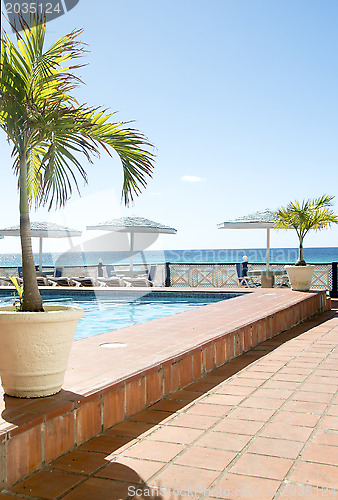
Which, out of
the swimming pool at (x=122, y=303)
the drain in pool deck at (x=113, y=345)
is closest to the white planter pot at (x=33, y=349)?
the drain in pool deck at (x=113, y=345)

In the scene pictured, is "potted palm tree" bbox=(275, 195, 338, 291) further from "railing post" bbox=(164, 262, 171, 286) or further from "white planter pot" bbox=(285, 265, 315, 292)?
"railing post" bbox=(164, 262, 171, 286)

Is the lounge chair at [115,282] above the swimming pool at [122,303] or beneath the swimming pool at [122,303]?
above

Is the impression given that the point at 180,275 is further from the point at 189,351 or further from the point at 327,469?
the point at 327,469

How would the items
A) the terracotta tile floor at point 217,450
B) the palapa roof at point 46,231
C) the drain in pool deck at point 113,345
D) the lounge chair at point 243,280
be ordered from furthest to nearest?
the palapa roof at point 46,231, the lounge chair at point 243,280, the drain in pool deck at point 113,345, the terracotta tile floor at point 217,450

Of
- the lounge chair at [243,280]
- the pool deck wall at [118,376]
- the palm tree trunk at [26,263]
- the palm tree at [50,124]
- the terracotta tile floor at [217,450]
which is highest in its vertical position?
the palm tree at [50,124]

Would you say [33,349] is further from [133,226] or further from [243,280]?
[133,226]

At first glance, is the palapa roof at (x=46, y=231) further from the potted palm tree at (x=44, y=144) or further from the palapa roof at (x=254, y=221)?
the potted palm tree at (x=44, y=144)

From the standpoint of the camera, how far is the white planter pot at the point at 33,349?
2.29 meters

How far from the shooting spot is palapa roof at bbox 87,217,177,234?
15.1 metres

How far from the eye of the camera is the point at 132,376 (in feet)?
9.35

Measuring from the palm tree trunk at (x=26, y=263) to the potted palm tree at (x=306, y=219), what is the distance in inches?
270

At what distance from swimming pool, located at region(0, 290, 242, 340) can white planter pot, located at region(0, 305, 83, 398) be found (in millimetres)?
5463

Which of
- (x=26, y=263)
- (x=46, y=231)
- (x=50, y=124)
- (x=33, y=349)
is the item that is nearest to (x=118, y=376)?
(x=33, y=349)

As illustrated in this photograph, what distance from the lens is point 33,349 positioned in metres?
2.34
